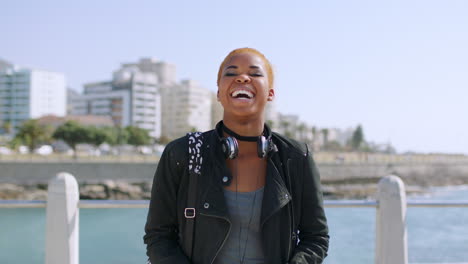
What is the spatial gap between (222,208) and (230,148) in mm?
219

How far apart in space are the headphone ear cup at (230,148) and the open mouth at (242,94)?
17 centimetres

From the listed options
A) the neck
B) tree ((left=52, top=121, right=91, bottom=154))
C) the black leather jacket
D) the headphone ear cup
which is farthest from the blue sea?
tree ((left=52, top=121, right=91, bottom=154))

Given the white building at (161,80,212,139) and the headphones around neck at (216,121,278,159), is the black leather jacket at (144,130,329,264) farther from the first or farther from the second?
the white building at (161,80,212,139)

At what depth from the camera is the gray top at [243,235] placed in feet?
5.86

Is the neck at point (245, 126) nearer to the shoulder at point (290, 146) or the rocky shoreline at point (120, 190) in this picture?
the shoulder at point (290, 146)

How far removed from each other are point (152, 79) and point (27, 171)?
84856 millimetres

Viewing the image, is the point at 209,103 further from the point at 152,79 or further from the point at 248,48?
the point at 248,48

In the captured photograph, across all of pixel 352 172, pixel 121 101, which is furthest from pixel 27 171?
pixel 121 101

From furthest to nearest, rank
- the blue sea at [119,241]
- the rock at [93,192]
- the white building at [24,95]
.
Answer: the white building at [24,95], the rock at [93,192], the blue sea at [119,241]

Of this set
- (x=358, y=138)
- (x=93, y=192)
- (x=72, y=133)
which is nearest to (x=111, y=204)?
(x=93, y=192)

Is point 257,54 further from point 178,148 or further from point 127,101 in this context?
point 127,101

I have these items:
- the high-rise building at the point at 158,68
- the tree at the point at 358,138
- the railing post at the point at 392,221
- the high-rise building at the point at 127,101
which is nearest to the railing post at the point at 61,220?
the railing post at the point at 392,221

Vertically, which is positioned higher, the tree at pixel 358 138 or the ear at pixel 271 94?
the ear at pixel 271 94

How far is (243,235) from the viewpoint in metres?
1.79
